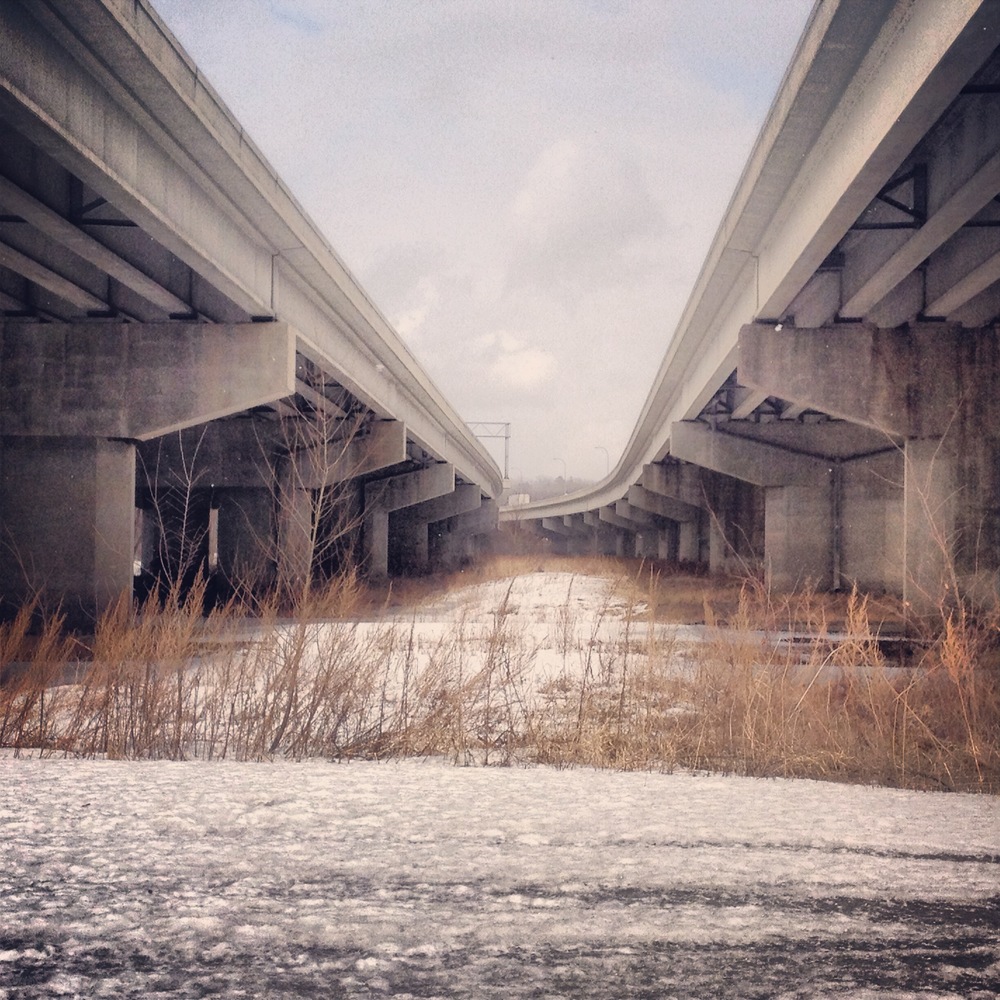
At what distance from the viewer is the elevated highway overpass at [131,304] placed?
7008 mm

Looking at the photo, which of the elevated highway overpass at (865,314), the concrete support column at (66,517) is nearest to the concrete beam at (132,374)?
the concrete support column at (66,517)

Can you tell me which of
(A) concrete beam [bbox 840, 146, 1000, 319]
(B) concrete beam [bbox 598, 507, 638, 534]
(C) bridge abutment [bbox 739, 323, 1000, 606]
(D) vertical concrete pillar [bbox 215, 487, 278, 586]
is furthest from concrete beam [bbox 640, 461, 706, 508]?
(B) concrete beam [bbox 598, 507, 638, 534]

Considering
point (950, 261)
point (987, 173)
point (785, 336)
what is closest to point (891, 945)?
point (987, 173)

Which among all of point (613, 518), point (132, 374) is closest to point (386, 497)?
point (132, 374)

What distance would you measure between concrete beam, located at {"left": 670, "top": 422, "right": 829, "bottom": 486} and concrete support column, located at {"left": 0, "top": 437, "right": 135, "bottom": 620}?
14.0 meters

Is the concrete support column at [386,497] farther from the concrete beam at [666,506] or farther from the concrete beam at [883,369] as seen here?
the concrete beam at [883,369]

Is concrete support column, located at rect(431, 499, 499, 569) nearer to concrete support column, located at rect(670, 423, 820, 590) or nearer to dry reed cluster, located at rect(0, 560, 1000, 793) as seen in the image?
concrete support column, located at rect(670, 423, 820, 590)

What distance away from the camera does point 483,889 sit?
105 inches

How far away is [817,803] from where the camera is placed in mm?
3730

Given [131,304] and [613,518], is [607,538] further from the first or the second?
[131,304]

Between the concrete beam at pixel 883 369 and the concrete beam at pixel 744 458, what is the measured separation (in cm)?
922

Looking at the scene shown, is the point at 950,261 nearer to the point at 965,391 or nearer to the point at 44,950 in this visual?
the point at 965,391

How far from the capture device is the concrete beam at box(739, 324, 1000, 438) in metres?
13.4

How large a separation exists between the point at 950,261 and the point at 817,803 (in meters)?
9.93
